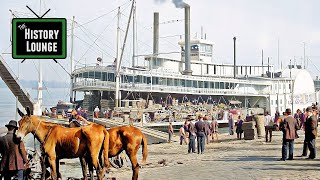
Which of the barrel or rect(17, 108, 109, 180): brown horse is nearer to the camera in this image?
rect(17, 108, 109, 180): brown horse

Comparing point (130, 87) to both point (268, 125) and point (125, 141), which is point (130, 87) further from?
point (125, 141)

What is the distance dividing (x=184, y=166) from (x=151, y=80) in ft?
153

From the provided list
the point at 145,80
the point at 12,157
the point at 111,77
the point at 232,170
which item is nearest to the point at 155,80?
the point at 145,80

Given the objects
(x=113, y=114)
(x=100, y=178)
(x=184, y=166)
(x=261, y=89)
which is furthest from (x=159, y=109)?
(x=100, y=178)

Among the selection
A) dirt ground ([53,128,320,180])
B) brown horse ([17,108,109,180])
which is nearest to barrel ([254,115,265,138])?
dirt ground ([53,128,320,180])

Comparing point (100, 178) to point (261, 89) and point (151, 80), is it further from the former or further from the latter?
point (261, 89)

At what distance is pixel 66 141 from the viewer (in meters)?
10.8

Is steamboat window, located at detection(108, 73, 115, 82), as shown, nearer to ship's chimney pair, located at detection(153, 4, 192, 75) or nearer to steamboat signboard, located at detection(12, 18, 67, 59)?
ship's chimney pair, located at detection(153, 4, 192, 75)

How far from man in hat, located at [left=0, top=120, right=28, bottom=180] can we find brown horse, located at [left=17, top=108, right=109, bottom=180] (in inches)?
23.7

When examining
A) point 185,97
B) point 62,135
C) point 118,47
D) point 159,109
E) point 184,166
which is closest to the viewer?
point 62,135

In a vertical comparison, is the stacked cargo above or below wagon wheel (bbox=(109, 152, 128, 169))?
above

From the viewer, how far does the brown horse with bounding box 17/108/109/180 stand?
1062 centimetres

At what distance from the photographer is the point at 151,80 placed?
2443 inches

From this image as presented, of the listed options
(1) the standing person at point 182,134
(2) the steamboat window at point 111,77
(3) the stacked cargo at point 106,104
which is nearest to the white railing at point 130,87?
(2) the steamboat window at point 111,77
